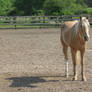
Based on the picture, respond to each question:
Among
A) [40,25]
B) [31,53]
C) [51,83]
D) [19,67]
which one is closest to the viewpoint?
[51,83]

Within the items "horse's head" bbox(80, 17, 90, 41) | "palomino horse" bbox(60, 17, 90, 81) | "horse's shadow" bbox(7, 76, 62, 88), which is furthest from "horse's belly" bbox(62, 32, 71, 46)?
"horse's shadow" bbox(7, 76, 62, 88)

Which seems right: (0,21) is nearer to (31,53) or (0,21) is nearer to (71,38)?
(31,53)

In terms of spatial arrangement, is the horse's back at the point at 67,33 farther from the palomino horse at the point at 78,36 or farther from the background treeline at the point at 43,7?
the background treeline at the point at 43,7

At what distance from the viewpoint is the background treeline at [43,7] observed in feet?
118

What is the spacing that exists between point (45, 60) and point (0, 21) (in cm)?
1866

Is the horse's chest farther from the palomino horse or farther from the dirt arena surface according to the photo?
the dirt arena surface

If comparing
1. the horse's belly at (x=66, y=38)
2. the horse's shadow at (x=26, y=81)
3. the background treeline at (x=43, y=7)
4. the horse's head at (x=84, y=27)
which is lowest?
the horse's shadow at (x=26, y=81)

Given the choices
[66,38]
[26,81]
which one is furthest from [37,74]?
[66,38]

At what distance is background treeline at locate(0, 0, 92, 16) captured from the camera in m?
36.0

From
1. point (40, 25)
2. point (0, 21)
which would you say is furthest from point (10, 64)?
point (0, 21)

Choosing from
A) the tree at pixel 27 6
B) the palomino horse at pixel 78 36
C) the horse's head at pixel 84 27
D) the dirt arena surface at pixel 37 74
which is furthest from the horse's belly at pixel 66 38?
the tree at pixel 27 6

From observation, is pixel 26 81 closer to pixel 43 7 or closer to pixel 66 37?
pixel 66 37

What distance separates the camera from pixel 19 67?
8.00 metres

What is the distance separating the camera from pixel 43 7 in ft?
138
